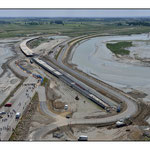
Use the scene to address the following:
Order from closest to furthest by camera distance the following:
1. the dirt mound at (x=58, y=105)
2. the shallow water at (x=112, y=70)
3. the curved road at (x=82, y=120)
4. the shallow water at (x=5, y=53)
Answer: the curved road at (x=82, y=120) < the dirt mound at (x=58, y=105) < the shallow water at (x=112, y=70) < the shallow water at (x=5, y=53)

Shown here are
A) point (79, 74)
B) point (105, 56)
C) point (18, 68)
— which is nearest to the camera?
point (79, 74)

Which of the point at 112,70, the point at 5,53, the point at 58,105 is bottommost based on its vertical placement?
the point at 58,105

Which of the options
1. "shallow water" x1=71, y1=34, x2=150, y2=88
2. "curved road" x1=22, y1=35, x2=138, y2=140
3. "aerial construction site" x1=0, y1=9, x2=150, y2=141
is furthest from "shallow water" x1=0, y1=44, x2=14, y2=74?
"curved road" x1=22, y1=35, x2=138, y2=140

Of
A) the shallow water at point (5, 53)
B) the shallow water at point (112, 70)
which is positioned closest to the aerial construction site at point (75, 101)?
the shallow water at point (112, 70)

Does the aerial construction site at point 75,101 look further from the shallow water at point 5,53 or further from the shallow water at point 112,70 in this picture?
the shallow water at point 5,53

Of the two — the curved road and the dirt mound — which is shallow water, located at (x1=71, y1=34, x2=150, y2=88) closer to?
the curved road

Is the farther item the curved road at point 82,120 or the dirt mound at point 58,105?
the dirt mound at point 58,105

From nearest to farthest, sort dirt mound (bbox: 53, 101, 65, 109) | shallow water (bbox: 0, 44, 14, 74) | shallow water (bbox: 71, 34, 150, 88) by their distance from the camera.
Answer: dirt mound (bbox: 53, 101, 65, 109) → shallow water (bbox: 71, 34, 150, 88) → shallow water (bbox: 0, 44, 14, 74)

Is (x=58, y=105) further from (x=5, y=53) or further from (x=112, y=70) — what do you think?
(x=5, y=53)

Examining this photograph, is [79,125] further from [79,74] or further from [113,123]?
[79,74]

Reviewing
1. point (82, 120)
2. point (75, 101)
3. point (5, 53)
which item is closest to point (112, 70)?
point (75, 101)

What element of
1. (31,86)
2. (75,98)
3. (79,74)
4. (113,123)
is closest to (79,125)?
(113,123)
